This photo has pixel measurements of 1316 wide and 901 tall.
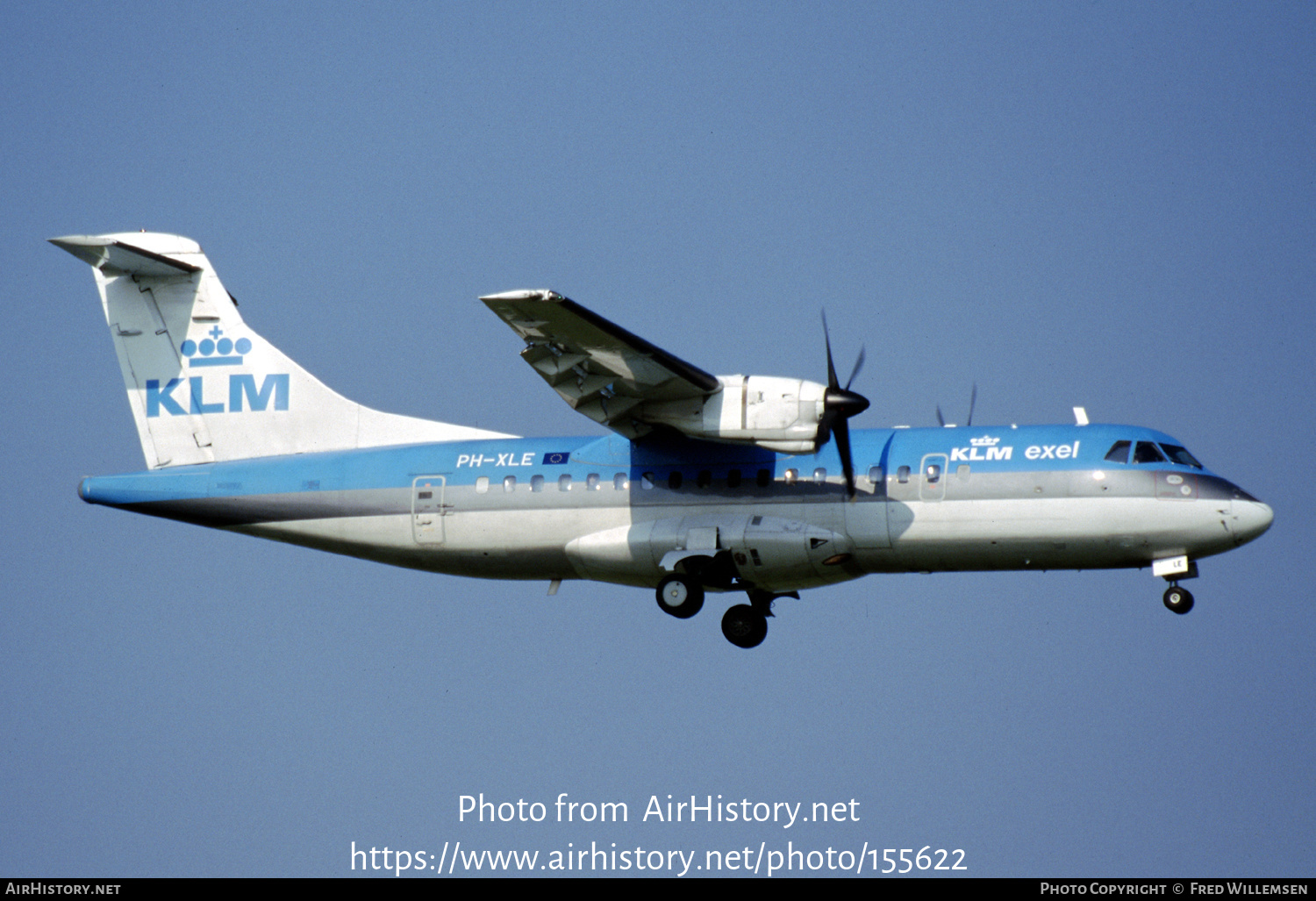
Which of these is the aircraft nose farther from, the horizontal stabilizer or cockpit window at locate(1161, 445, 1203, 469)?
the horizontal stabilizer

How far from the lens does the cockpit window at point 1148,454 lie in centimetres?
2395

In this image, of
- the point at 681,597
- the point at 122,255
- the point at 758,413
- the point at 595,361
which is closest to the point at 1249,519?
the point at 758,413

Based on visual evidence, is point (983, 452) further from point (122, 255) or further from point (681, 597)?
point (122, 255)

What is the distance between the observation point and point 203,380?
1119 inches

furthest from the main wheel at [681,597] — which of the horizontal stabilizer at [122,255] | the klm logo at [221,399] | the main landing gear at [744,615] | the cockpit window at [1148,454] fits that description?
the horizontal stabilizer at [122,255]

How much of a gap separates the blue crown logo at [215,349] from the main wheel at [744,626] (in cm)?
942

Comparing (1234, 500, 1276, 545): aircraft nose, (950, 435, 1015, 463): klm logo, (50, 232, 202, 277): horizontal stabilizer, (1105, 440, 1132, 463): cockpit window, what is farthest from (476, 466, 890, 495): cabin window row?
(50, 232, 202, 277): horizontal stabilizer

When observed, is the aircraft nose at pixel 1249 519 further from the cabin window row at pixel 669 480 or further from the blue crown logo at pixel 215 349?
the blue crown logo at pixel 215 349

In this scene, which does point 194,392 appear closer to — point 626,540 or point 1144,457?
point 626,540
